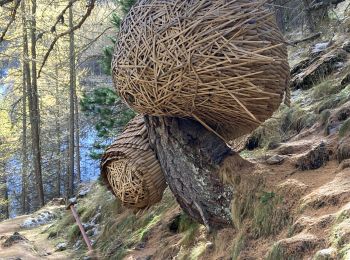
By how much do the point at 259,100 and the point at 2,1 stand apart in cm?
225

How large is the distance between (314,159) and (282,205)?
0.65 meters

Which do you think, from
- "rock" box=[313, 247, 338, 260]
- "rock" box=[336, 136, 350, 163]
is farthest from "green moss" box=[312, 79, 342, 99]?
"rock" box=[313, 247, 338, 260]

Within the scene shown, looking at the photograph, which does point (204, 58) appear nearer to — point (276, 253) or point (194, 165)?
point (194, 165)

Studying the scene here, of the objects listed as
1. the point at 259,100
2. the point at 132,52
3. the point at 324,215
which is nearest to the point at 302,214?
the point at 324,215

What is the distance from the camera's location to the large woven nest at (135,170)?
406cm

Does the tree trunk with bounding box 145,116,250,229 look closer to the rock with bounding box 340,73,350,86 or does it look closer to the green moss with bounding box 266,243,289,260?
the green moss with bounding box 266,243,289,260

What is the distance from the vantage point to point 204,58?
11.0 ft

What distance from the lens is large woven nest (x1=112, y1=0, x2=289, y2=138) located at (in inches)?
132

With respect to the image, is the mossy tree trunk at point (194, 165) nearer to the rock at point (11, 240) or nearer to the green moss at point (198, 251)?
the green moss at point (198, 251)

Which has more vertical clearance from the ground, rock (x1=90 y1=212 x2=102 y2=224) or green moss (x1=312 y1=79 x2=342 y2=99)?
green moss (x1=312 y1=79 x2=342 y2=99)

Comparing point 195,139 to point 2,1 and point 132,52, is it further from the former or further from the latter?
point 2,1

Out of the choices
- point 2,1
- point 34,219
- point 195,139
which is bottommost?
point 34,219

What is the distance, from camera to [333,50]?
7227 mm

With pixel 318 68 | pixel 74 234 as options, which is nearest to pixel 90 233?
pixel 74 234
